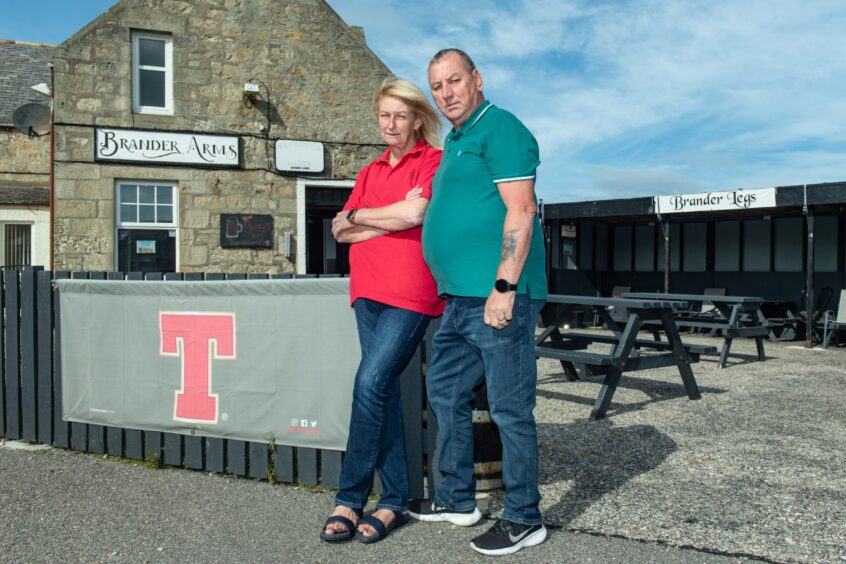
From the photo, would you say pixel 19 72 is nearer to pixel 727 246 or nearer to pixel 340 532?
→ pixel 727 246

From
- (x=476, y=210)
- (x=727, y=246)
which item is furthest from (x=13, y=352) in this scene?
(x=727, y=246)

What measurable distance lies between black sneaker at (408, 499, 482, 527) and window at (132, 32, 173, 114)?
10369 millimetres

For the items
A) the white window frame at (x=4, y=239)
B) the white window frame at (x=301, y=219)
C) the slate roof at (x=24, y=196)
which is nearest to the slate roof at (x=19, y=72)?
the slate roof at (x=24, y=196)

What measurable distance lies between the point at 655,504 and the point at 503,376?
4.41 feet

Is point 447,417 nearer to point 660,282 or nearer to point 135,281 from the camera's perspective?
point 135,281

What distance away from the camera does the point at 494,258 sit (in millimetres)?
2975

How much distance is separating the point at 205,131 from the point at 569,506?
33.8ft

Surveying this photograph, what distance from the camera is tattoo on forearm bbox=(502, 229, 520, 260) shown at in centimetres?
284

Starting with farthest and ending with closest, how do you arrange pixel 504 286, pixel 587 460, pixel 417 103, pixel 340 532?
pixel 587 460, pixel 417 103, pixel 340 532, pixel 504 286

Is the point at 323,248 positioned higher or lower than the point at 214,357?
higher

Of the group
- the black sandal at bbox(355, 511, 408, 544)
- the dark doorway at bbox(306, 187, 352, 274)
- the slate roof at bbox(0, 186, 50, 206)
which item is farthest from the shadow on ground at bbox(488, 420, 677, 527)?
the slate roof at bbox(0, 186, 50, 206)

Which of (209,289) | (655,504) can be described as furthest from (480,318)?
(209,289)

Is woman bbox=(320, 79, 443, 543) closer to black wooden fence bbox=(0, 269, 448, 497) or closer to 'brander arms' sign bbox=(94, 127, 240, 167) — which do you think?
black wooden fence bbox=(0, 269, 448, 497)

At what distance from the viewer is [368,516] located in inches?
127
